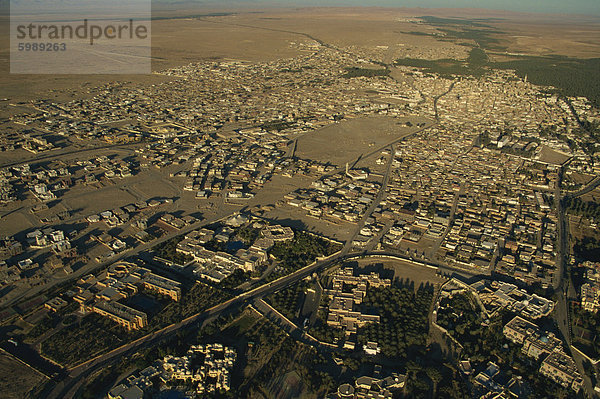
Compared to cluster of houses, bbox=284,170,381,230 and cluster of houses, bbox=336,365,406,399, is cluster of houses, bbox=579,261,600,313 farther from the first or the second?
cluster of houses, bbox=284,170,381,230

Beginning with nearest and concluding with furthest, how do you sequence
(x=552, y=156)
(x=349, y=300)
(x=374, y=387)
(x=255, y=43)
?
(x=374, y=387), (x=349, y=300), (x=552, y=156), (x=255, y=43)

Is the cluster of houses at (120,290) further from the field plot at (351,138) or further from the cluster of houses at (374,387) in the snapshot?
the field plot at (351,138)

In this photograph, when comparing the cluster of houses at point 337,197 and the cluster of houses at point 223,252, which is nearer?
the cluster of houses at point 223,252

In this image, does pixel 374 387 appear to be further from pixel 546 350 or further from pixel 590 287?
pixel 590 287

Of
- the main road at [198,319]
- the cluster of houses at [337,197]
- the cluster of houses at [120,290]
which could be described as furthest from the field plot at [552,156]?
the cluster of houses at [120,290]

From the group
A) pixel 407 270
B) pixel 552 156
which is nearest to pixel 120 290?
pixel 407 270

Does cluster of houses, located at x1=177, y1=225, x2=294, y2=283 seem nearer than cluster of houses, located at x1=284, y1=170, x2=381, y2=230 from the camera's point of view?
Yes

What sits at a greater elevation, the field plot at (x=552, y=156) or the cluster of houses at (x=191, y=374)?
the field plot at (x=552, y=156)

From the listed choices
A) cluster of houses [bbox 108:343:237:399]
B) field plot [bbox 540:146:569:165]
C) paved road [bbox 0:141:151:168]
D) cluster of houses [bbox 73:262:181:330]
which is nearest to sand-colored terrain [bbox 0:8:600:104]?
paved road [bbox 0:141:151:168]

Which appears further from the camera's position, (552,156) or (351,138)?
(351,138)
